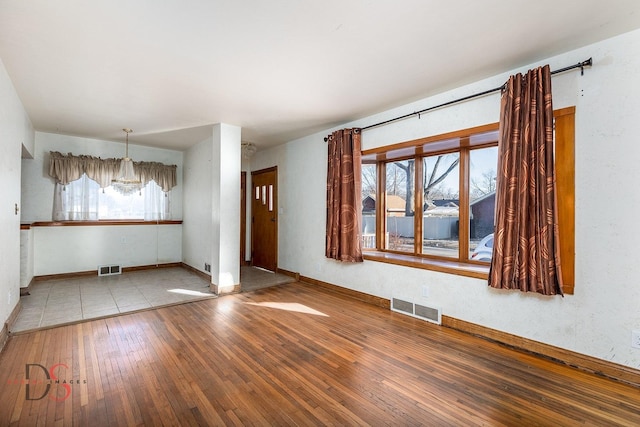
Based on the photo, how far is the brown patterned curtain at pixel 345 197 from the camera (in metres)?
4.04

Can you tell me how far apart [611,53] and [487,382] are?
2.59m

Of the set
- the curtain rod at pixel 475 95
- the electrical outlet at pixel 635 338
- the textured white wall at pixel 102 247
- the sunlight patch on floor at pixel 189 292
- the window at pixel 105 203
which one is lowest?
the sunlight patch on floor at pixel 189 292

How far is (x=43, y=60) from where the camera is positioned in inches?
101

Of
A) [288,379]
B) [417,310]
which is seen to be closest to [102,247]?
[288,379]

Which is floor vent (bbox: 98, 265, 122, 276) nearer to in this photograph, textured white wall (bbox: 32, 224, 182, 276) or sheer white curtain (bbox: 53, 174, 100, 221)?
textured white wall (bbox: 32, 224, 182, 276)

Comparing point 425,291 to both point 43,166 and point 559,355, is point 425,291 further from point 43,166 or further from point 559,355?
point 43,166

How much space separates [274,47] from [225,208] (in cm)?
263

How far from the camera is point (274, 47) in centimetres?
234

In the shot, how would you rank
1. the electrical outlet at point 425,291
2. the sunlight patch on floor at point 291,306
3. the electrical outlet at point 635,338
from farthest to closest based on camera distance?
the sunlight patch on floor at point 291,306 → the electrical outlet at point 425,291 → the electrical outlet at point 635,338

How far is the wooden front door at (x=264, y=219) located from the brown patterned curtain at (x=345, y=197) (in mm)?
1830

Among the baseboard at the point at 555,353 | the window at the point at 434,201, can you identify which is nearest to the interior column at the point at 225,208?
the window at the point at 434,201

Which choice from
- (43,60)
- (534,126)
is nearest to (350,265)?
(534,126)

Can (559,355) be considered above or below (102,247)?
below

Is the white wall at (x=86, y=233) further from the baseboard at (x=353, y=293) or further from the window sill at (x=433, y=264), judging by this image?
the window sill at (x=433, y=264)
